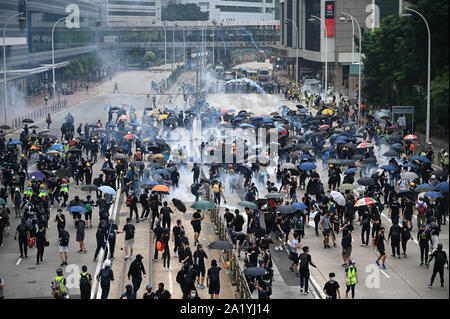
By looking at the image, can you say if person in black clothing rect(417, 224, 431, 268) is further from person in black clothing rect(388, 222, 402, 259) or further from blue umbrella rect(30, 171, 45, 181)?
blue umbrella rect(30, 171, 45, 181)

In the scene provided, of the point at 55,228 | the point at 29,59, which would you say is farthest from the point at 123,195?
the point at 29,59

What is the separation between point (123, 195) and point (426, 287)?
16.3 metres

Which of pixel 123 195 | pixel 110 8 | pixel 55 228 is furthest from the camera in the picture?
pixel 110 8

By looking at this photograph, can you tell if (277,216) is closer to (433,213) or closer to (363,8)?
(433,213)

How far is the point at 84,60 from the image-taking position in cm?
10862

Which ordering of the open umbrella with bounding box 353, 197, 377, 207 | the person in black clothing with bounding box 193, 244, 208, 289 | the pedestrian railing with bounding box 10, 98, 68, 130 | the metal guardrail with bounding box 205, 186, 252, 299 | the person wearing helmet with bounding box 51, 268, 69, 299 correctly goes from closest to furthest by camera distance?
the person wearing helmet with bounding box 51, 268, 69, 299 → the metal guardrail with bounding box 205, 186, 252, 299 → the person in black clothing with bounding box 193, 244, 208, 289 → the open umbrella with bounding box 353, 197, 377, 207 → the pedestrian railing with bounding box 10, 98, 68, 130

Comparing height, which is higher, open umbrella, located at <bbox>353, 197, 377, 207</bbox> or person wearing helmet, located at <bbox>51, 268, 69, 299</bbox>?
open umbrella, located at <bbox>353, 197, 377, 207</bbox>

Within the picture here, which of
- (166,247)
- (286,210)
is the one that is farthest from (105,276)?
(286,210)

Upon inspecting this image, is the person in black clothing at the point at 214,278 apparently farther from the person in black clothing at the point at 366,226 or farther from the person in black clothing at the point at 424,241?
the person in black clothing at the point at 366,226

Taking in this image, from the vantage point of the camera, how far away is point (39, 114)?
6662cm

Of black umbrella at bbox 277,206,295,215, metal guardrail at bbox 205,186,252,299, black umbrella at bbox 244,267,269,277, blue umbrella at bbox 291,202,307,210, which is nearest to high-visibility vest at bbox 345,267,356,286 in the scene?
black umbrella at bbox 244,267,269,277

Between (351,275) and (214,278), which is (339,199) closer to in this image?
(351,275)

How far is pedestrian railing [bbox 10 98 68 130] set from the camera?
2336 inches

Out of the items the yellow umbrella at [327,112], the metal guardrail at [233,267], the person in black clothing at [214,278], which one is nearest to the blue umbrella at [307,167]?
the metal guardrail at [233,267]
